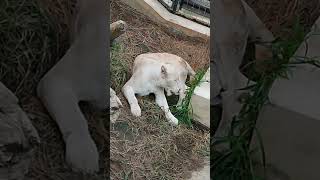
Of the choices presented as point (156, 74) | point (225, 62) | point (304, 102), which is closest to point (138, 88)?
point (156, 74)

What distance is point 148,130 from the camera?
3.49 feet

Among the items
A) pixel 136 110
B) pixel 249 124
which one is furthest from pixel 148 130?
pixel 249 124

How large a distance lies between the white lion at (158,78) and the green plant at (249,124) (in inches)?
5.1

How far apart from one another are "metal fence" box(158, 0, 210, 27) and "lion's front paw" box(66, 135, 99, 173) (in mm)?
266

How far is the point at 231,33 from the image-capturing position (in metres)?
1.12

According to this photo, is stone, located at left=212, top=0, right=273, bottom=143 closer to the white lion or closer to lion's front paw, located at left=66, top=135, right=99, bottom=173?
the white lion

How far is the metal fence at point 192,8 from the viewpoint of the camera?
1.07m

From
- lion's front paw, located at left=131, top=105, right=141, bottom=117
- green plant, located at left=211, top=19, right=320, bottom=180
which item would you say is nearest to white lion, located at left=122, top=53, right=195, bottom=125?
lion's front paw, located at left=131, top=105, right=141, bottom=117

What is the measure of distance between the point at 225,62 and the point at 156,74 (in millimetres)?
146

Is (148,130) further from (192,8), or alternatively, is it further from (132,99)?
(192,8)

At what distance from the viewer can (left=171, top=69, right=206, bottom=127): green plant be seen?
1.06 m

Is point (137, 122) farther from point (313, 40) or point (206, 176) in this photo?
point (313, 40)

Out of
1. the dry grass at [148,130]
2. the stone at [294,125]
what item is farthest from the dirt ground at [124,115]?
the stone at [294,125]

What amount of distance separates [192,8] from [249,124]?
0.23 meters
